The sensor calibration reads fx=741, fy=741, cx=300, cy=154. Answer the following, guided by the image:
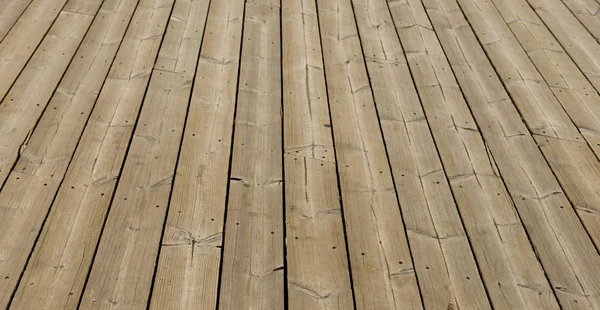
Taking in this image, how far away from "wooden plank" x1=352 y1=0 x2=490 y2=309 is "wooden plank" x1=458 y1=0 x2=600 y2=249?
0.42 m

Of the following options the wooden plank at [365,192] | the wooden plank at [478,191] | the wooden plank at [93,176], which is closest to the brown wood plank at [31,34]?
the wooden plank at [93,176]

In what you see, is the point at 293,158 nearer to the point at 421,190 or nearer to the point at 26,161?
the point at 421,190

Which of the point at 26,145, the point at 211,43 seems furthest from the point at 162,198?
the point at 211,43

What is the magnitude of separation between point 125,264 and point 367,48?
66.2 inches

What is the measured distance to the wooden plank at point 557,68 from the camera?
2891 millimetres

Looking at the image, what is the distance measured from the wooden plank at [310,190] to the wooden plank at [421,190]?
0.22 m

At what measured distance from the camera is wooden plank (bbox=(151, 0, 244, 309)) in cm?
194

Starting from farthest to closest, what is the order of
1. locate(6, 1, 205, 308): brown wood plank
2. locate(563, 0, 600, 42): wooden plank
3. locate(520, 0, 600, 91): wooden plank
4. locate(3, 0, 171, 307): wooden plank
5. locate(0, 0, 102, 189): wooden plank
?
1. locate(563, 0, 600, 42): wooden plank
2. locate(520, 0, 600, 91): wooden plank
3. locate(0, 0, 102, 189): wooden plank
4. locate(3, 0, 171, 307): wooden plank
5. locate(6, 1, 205, 308): brown wood plank

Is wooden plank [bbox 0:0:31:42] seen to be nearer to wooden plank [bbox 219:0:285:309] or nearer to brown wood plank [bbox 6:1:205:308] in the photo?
wooden plank [bbox 219:0:285:309]

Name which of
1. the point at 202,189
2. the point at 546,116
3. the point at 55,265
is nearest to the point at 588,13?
the point at 546,116

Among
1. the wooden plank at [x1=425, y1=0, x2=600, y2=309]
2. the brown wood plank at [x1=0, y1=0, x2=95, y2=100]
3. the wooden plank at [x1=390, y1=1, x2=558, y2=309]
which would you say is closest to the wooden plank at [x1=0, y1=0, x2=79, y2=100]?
the brown wood plank at [x1=0, y1=0, x2=95, y2=100]

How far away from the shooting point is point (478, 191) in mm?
2414

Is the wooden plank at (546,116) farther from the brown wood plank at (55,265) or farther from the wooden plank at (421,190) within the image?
the brown wood plank at (55,265)

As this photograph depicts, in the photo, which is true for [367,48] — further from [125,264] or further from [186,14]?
[125,264]
